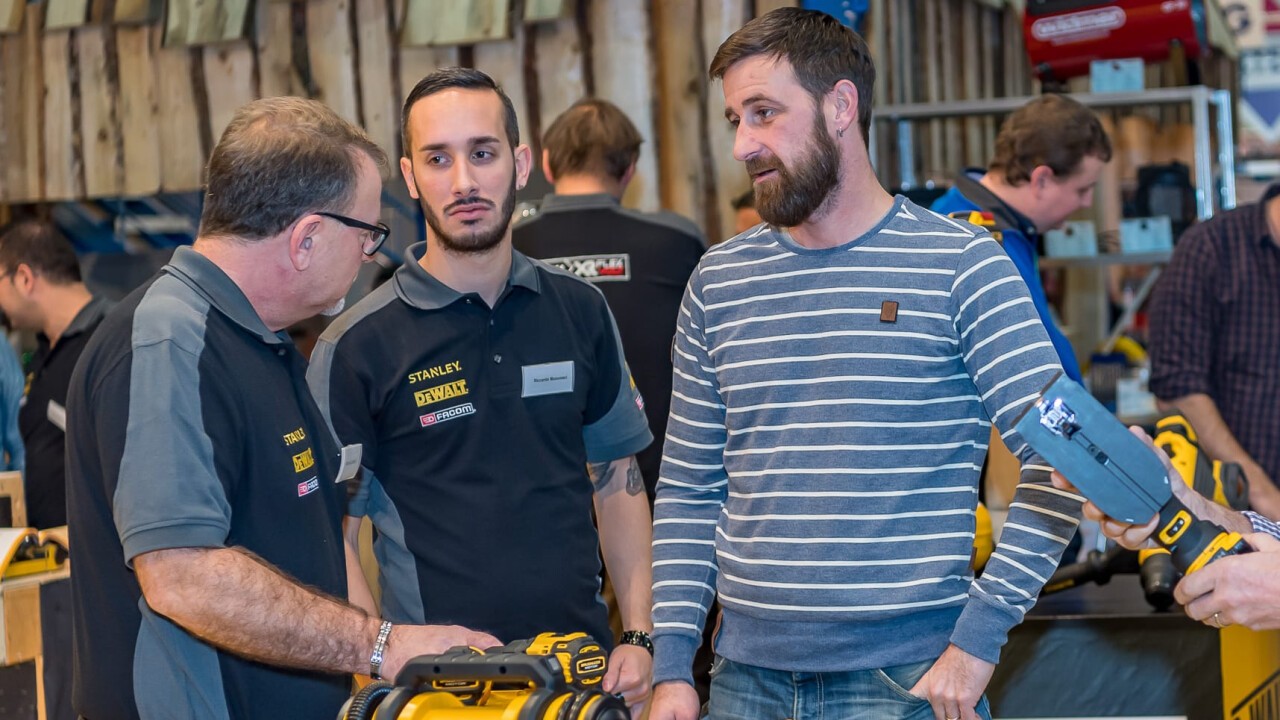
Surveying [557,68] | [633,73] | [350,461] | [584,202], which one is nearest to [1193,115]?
[633,73]

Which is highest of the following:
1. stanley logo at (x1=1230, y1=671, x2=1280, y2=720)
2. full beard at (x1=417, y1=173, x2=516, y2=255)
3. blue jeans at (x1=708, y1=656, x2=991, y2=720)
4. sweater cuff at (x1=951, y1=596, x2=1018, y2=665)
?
full beard at (x1=417, y1=173, x2=516, y2=255)

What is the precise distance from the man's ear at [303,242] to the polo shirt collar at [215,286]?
92mm

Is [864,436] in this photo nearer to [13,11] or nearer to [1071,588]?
[1071,588]

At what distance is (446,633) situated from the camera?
192 centimetres

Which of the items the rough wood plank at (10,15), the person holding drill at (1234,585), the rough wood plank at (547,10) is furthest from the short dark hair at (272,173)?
the rough wood plank at (10,15)

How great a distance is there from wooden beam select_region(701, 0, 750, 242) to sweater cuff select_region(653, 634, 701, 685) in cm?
312

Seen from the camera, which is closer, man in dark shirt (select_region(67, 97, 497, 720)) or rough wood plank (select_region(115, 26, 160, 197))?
man in dark shirt (select_region(67, 97, 497, 720))

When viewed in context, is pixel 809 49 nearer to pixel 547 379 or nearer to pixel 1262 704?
pixel 547 379

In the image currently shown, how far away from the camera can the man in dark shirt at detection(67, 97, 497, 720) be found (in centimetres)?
180

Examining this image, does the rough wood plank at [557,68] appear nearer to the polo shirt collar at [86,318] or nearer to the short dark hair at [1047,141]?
the polo shirt collar at [86,318]

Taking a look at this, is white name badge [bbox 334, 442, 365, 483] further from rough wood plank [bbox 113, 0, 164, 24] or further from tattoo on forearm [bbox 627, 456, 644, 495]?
rough wood plank [bbox 113, 0, 164, 24]

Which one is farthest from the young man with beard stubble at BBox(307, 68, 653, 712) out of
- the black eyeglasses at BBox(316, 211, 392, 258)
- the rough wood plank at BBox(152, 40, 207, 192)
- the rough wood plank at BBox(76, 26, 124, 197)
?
the rough wood plank at BBox(76, 26, 124, 197)

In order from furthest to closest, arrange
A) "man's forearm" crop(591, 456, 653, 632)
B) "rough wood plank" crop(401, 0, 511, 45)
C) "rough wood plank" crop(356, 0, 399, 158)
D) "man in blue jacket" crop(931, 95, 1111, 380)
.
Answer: "rough wood plank" crop(356, 0, 399, 158) < "rough wood plank" crop(401, 0, 511, 45) < "man in blue jacket" crop(931, 95, 1111, 380) < "man's forearm" crop(591, 456, 653, 632)

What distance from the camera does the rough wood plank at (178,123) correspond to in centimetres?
609
